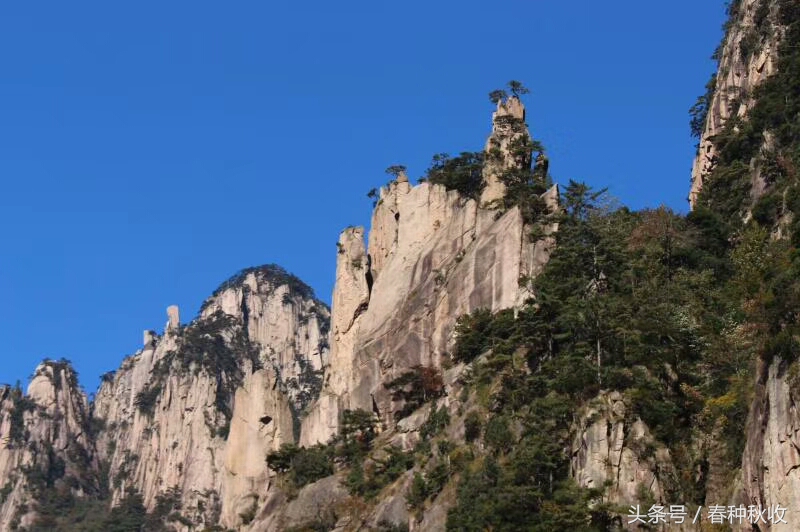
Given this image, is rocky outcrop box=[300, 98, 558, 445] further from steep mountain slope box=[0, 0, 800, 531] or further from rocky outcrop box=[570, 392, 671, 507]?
rocky outcrop box=[570, 392, 671, 507]

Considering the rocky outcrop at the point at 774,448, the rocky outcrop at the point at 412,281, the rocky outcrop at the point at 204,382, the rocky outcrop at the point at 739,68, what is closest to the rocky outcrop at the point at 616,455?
the rocky outcrop at the point at 774,448

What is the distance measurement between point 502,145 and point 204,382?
265ft

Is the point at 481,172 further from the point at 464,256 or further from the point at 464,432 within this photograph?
the point at 464,432

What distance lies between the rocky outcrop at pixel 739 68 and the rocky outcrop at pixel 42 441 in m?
89.3

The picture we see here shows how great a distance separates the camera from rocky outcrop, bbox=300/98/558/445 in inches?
2630

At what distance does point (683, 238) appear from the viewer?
65.6 metres

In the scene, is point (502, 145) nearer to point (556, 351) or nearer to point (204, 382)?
point (556, 351)

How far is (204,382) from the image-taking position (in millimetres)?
149625

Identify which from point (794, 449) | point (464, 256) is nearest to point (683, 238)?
point (464, 256)

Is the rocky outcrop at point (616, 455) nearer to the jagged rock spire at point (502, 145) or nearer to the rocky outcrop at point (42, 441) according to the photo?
the jagged rock spire at point (502, 145)

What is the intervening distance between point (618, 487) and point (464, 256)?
987 inches

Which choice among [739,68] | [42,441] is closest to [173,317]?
[42,441]

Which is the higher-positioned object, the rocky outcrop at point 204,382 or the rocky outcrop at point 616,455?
the rocky outcrop at point 204,382

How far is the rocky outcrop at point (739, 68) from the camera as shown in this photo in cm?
7875
